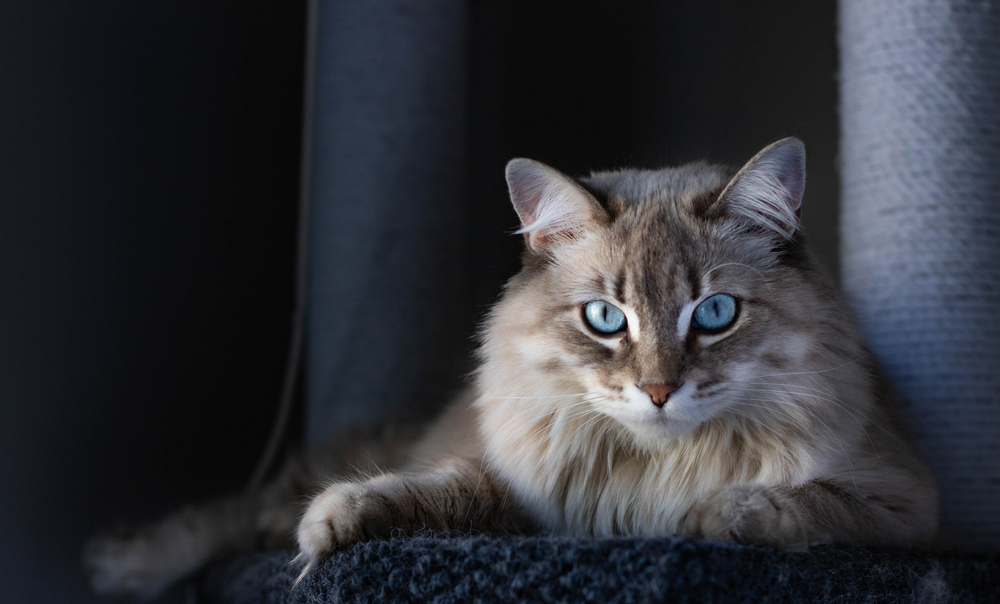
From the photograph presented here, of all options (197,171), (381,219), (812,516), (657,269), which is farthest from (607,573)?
(197,171)

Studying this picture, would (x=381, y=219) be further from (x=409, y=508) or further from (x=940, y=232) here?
(x=940, y=232)

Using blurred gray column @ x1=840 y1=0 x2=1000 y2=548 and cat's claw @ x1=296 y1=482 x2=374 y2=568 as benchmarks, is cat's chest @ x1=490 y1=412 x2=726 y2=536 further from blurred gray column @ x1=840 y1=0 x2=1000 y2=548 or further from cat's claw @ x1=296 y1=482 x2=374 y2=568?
blurred gray column @ x1=840 y1=0 x2=1000 y2=548

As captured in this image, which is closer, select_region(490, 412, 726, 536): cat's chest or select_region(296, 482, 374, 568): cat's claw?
select_region(296, 482, 374, 568): cat's claw

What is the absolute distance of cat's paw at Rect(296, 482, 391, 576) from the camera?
102cm

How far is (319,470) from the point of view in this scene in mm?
1691

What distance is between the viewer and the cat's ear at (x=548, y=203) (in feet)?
3.90

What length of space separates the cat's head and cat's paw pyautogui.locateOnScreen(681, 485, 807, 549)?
0.12 metres

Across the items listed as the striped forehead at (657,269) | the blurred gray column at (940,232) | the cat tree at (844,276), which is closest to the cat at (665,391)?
the striped forehead at (657,269)

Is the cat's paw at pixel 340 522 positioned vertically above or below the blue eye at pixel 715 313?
below

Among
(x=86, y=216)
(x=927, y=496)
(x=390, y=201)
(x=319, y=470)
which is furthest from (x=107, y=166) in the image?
(x=927, y=496)

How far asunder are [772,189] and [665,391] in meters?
0.36

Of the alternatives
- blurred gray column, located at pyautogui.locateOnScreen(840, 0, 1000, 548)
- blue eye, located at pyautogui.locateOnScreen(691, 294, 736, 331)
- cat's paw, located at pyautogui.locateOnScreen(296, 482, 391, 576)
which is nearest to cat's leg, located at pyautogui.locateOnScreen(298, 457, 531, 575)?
cat's paw, located at pyautogui.locateOnScreen(296, 482, 391, 576)

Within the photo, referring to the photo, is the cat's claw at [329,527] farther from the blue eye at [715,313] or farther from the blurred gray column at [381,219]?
the blurred gray column at [381,219]

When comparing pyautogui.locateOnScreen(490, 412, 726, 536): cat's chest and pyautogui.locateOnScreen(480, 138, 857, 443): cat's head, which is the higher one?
pyautogui.locateOnScreen(480, 138, 857, 443): cat's head
